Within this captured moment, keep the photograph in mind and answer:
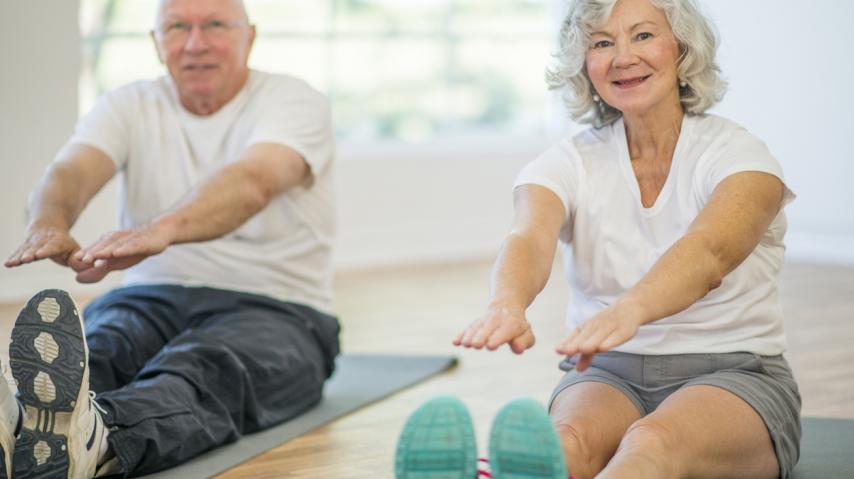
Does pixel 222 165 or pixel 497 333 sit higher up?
pixel 222 165

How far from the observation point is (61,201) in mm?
2652

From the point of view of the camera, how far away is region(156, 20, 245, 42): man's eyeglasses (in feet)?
9.20

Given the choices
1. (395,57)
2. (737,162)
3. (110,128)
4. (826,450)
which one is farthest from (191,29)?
(395,57)

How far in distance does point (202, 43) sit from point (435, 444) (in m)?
1.43

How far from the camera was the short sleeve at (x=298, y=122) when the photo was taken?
9.06 ft

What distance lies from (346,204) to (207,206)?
3338 mm

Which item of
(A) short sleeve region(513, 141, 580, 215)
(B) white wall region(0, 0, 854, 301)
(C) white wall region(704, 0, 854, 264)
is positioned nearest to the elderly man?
(A) short sleeve region(513, 141, 580, 215)

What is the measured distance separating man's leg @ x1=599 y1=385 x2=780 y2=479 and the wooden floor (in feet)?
2.17

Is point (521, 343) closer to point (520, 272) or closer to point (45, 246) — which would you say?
point (520, 272)

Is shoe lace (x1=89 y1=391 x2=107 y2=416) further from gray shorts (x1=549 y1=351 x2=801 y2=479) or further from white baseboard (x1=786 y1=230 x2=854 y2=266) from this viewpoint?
white baseboard (x1=786 y1=230 x2=854 y2=266)

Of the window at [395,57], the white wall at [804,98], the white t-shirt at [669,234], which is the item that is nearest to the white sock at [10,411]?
the white t-shirt at [669,234]

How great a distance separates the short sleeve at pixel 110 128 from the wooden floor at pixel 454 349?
2.63 ft

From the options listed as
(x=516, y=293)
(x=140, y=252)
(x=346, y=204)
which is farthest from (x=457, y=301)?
(x=516, y=293)

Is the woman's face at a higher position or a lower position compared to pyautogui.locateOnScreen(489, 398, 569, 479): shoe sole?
higher
